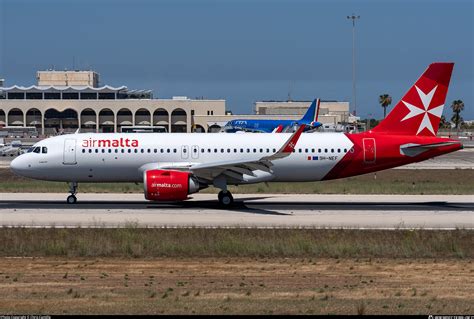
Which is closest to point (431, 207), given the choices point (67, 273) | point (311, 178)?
point (311, 178)

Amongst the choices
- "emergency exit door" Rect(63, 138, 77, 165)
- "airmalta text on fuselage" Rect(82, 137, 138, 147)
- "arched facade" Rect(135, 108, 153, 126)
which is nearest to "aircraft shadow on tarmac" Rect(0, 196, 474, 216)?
"emergency exit door" Rect(63, 138, 77, 165)

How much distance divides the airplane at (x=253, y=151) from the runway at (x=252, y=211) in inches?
54.1

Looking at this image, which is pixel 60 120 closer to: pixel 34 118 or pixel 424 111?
pixel 34 118

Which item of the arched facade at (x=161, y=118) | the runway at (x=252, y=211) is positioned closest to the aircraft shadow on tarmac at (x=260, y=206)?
the runway at (x=252, y=211)

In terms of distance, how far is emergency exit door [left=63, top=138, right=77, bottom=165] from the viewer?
39125mm

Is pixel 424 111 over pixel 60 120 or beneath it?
beneath

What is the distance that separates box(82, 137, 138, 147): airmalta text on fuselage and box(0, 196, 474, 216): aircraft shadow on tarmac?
8.78 feet

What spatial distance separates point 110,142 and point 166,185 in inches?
181

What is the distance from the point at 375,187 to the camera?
161 ft

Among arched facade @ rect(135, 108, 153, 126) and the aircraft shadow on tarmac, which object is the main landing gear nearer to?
the aircraft shadow on tarmac

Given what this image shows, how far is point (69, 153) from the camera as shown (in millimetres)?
39219

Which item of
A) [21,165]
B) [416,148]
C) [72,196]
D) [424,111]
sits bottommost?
[72,196]

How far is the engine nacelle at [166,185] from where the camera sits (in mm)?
36312

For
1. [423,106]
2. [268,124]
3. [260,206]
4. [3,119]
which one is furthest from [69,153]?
[3,119]
